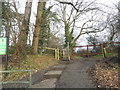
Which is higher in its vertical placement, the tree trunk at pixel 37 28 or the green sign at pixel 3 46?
the tree trunk at pixel 37 28

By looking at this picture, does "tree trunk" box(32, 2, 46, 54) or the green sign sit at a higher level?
"tree trunk" box(32, 2, 46, 54)

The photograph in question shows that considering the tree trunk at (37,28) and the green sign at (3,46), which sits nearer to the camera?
the green sign at (3,46)

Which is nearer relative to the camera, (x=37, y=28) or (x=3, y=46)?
(x=3, y=46)

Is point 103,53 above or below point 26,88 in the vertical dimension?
above

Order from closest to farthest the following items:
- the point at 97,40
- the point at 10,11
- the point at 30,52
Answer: the point at 10,11
the point at 30,52
the point at 97,40

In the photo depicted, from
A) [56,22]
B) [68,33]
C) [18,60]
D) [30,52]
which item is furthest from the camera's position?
[68,33]

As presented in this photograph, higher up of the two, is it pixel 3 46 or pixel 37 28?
pixel 37 28

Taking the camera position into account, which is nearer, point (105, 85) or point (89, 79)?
point (105, 85)

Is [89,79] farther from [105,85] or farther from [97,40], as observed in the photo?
[97,40]

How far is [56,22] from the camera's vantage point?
15.6 meters

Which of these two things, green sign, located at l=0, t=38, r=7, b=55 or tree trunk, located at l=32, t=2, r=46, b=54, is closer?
green sign, located at l=0, t=38, r=7, b=55

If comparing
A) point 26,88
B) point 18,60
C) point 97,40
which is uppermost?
point 97,40

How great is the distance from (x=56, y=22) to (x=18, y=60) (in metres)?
7.69

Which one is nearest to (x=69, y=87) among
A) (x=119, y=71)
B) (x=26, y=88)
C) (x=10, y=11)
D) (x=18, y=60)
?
(x=26, y=88)
